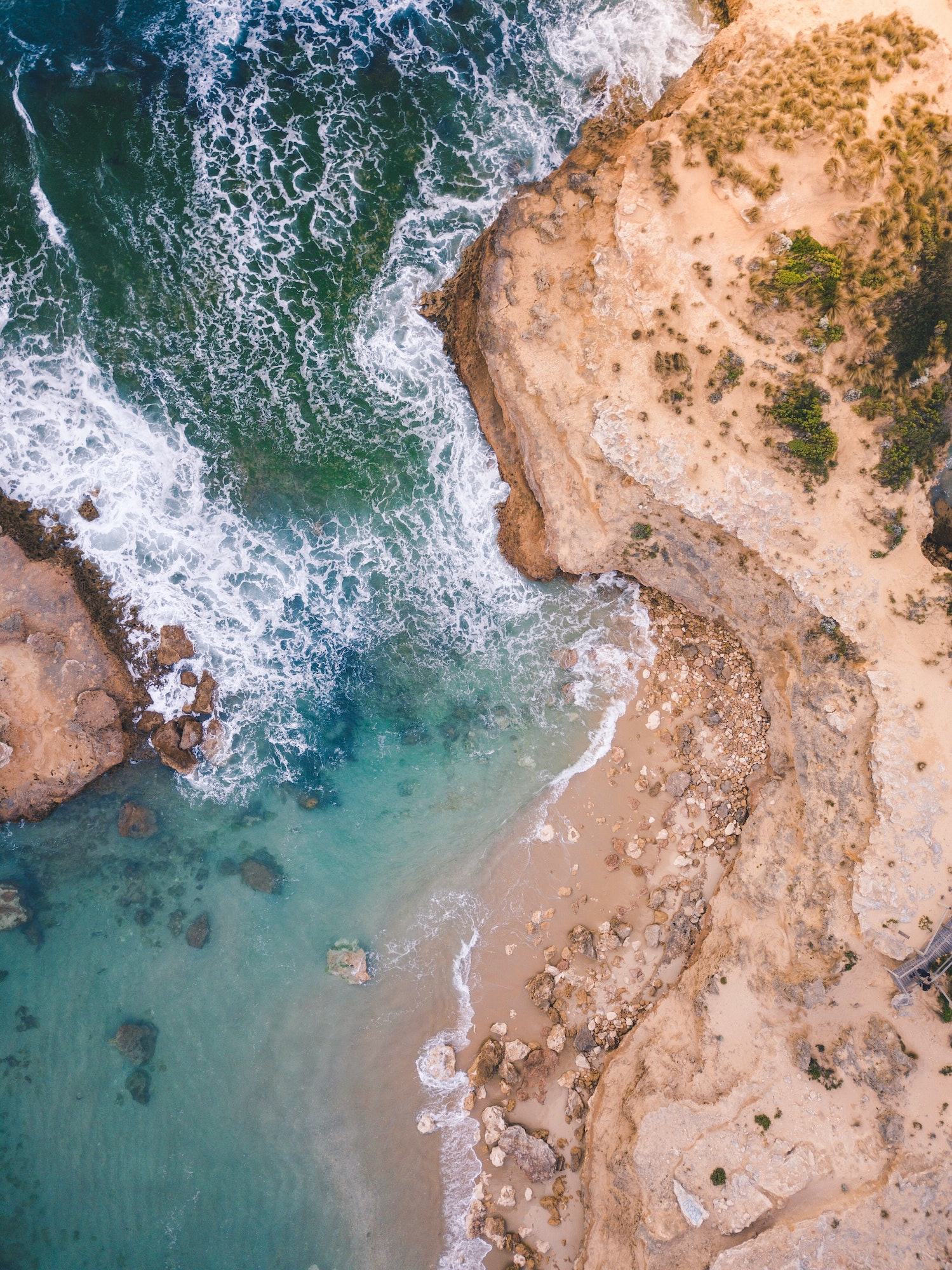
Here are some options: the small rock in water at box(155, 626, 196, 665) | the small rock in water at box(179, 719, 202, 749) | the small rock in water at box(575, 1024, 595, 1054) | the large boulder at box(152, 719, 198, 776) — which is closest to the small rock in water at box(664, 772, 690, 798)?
the small rock in water at box(575, 1024, 595, 1054)

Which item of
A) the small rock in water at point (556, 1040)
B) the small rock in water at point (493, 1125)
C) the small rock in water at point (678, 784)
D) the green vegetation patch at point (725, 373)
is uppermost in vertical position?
the green vegetation patch at point (725, 373)

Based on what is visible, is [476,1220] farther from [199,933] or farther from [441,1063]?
[199,933]

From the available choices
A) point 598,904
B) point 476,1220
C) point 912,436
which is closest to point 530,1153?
point 476,1220

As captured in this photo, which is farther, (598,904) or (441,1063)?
(598,904)

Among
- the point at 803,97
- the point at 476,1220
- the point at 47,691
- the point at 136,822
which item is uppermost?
the point at 803,97

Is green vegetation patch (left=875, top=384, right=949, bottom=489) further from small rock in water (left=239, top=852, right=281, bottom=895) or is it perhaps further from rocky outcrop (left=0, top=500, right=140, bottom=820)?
rocky outcrop (left=0, top=500, right=140, bottom=820)

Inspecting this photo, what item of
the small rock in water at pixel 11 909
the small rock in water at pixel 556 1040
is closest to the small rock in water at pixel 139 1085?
the small rock in water at pixel 11 909

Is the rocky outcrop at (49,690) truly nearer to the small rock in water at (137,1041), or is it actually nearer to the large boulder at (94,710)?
the large boulder at (94,710)
